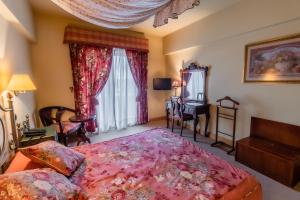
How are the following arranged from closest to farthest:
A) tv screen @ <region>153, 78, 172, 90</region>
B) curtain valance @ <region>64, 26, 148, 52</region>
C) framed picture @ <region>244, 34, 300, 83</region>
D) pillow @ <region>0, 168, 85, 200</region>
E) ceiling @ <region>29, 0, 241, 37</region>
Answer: pillow @ <region>0, 168, 85, 200</region>, framed picture @ <region>244, 34, 300, 83</region>, ceiling @ <region>29, 0, 241, 37</region>, curtain valance @ <region>64, 26, 148, 52</region>, tv screen @ <region>153, 78, 172, 90</region>

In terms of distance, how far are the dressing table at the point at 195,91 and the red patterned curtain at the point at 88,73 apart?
74.6 inches

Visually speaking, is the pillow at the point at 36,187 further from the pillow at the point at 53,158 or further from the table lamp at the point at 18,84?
the table lamp at the point at 18,84

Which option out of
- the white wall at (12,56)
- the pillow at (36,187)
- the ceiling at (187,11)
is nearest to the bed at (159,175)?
the pillow at (36,187)

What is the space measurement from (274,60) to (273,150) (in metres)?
1.38

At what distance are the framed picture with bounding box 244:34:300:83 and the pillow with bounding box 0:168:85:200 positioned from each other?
3001 millimetres

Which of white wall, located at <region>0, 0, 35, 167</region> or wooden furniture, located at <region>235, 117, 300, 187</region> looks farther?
wooden furniture, located at <region>235, 117, 300, 187</region>

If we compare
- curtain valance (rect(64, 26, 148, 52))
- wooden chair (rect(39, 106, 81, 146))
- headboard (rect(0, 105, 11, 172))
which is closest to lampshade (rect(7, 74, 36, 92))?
headboard (rect(0, 105, 11, 172))

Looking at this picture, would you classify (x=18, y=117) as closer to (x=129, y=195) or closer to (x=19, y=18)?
(x=19, y=18)

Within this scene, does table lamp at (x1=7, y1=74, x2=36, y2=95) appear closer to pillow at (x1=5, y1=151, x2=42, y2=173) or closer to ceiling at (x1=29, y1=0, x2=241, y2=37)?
pillow at (x1=5, y1=151, x2=42, y2=173)

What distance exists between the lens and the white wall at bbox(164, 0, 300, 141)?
2.35 meters

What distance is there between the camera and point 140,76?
14.8ft

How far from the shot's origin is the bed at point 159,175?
117cm

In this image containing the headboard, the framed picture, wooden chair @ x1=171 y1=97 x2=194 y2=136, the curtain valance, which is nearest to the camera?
the headboard

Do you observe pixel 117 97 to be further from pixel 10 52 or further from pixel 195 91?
pixel 10 52
